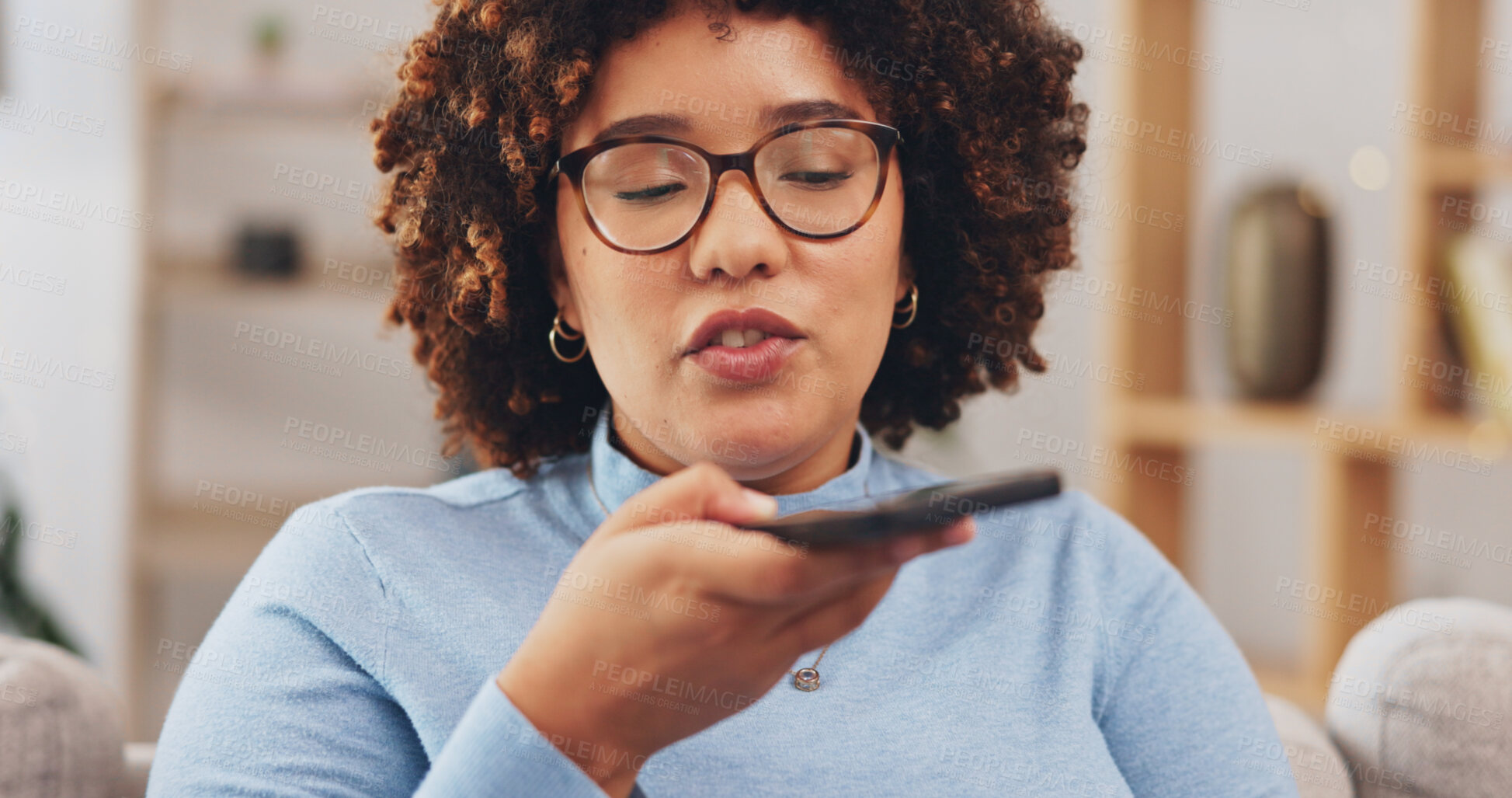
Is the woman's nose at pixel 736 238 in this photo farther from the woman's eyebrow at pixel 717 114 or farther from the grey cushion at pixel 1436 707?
the grey cushion at pixel 1436 707

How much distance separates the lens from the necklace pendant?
0.86 meters

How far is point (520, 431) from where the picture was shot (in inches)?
42.3

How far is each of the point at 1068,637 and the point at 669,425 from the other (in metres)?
0.37

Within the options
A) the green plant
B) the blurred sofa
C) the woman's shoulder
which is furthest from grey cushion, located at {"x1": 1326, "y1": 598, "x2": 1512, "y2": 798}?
the green plant

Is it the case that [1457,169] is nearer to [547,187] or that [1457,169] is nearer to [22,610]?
[547,187]

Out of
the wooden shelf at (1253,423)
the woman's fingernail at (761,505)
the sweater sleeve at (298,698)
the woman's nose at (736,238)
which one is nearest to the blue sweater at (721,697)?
the sweater sleeve at (298,698)

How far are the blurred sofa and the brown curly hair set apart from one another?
39 centimetres

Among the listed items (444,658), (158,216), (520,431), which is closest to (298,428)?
(158,216)

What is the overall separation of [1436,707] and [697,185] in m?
0.78

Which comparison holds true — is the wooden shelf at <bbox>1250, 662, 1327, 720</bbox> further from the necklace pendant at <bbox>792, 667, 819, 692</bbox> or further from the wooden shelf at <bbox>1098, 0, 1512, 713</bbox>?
the necklace pendant at <bbox>792, 667, 819, 692</bbox>

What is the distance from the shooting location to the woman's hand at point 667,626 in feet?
1.93

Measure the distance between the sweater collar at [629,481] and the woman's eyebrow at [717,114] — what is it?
0.84ft

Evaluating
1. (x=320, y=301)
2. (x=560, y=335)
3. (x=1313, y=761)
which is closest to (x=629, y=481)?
(x=560, y=335)

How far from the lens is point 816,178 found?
87cm
